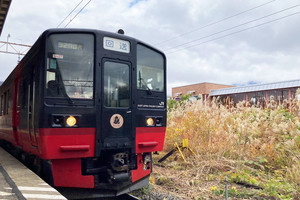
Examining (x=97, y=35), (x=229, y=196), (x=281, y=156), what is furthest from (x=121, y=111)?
(x=281, y=156)

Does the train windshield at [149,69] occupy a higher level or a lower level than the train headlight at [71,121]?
higher

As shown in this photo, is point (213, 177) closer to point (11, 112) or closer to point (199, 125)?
point (199, 125)

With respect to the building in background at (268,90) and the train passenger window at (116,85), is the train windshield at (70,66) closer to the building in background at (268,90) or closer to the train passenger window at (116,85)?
the train passenger window at (116,85)

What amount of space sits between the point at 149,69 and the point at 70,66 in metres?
1.57

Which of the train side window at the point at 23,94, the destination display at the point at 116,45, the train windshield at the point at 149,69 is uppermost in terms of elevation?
the destination display at the point at 116,45

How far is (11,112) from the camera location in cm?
707

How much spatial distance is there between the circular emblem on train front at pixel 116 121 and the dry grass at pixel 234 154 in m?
1.78

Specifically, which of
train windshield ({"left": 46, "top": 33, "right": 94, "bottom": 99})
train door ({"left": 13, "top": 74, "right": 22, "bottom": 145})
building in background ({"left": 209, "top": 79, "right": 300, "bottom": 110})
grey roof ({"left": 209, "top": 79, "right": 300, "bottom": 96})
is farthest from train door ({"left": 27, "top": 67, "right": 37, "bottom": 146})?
grey roof ({"left": 209, "top": 79, "right": 300, "bottom": 96})

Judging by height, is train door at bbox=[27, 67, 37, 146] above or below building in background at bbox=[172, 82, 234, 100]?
below

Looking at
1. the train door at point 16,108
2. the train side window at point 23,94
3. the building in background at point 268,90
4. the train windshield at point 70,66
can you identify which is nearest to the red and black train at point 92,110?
the train windshield at point 70,66

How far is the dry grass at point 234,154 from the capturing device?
5238 millimetres

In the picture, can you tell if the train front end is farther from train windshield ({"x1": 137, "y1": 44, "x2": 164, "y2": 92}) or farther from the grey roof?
the grey roof

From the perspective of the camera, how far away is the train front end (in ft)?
13.9

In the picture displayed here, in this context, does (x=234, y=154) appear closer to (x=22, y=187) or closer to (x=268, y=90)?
(x=22, y=187)
